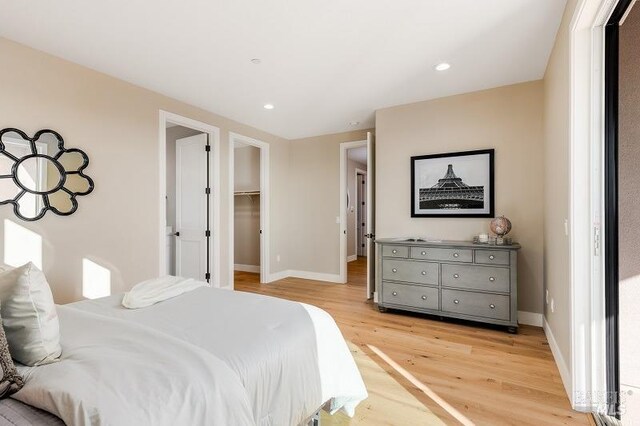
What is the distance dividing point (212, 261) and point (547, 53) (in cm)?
430

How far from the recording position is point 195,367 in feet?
3.43

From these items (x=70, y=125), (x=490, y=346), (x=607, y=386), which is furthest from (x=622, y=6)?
(x=70, y=125)

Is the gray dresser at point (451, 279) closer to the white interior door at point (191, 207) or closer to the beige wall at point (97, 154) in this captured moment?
the white interior door at point (191, 207)

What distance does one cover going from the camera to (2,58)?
242 centimetres

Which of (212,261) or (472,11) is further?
(212,261)

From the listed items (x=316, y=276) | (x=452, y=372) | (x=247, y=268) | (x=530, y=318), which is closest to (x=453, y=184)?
(x=530, y=318)

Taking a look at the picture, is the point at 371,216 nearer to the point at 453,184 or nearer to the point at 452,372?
the point at 453,184

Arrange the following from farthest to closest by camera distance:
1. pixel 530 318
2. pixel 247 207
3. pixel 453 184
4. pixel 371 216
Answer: pixel 247 207 < pixel 371 216 < pixel 453 184 < pixel 530 318

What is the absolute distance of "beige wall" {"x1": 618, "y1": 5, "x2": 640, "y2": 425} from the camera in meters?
1.75

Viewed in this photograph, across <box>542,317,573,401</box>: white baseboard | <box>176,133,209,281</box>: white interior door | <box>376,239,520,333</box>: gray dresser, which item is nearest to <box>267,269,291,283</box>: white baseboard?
<box>176,133,209,281</box>: white interior door

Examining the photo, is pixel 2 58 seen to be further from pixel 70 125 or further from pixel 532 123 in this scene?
pixel 532 123

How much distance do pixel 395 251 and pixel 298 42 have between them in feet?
7.61

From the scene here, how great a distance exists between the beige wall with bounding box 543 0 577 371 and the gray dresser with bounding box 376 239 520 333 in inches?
14.0

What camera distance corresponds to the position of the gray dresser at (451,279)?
Answer: 3004 millimetres
